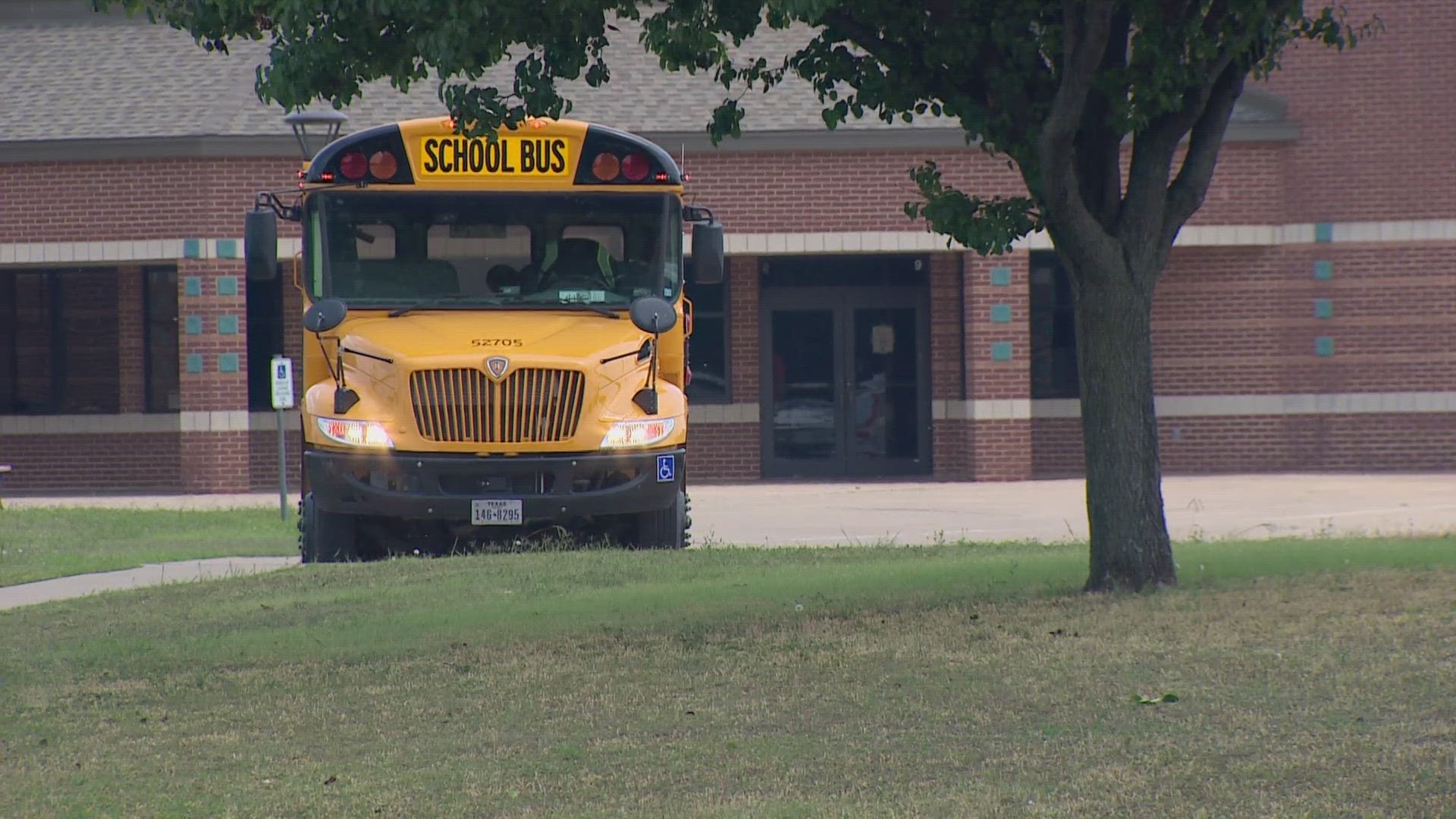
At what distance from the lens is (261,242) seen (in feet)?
39.4

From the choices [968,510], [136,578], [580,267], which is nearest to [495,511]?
[580,267]

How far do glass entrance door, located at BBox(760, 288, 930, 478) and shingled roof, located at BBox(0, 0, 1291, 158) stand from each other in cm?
262

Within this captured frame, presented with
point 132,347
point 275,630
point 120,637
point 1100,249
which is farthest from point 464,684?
point 132,347

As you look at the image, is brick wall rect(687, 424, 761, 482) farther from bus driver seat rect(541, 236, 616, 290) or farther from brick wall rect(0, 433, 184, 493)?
bus driver seat rect(541, 236, 616, 290)

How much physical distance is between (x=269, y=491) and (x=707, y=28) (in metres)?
17.0

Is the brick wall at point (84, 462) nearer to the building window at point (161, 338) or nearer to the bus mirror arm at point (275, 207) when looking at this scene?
the building window at point (161, 338)

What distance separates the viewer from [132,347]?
25.7m

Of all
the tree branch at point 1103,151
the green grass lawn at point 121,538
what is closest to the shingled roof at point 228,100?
the green grass lawn at point 121,538

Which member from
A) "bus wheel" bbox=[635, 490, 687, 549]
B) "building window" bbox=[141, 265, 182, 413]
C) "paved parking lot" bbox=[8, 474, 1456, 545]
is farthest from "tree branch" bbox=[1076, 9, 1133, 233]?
"building window" bbox=[141, 265, 182, 413]

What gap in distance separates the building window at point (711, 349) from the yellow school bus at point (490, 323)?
504 inches

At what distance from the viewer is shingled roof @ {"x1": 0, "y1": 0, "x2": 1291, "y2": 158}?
23.8 m

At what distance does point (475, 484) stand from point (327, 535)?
1.43 metres

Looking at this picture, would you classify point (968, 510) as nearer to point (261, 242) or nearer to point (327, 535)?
point (327, 535)

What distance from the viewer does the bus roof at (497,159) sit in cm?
1202
